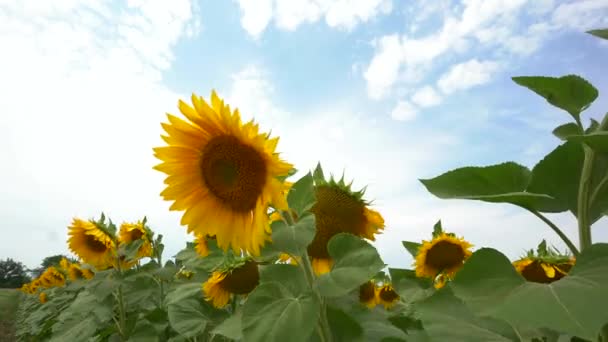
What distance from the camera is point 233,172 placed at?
1.92 m

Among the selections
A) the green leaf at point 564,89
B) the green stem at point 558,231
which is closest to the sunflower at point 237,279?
the green stem at point 558,231

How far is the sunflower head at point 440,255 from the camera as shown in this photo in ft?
11.3

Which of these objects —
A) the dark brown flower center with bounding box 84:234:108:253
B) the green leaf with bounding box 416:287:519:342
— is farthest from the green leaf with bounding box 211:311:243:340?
the dark brown flower center with bounding box 84:234:108:253

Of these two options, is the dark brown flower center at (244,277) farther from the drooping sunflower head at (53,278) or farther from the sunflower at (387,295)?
the drooping sunflower head at (53,278)

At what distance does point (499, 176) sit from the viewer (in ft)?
4.50

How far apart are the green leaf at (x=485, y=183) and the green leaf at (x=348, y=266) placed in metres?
0.30

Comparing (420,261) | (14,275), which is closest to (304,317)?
(420,261)

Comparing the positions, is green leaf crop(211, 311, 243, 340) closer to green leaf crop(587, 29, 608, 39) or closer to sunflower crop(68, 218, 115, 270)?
green leaf crop(587, 29, 608, 39)

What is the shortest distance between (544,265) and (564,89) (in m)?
1.11

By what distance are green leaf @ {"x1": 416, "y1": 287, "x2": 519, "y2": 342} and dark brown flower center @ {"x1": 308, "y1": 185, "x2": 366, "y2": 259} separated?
24.4 inches

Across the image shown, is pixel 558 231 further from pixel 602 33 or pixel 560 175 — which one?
pixel 602 33

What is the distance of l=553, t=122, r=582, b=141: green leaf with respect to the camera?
1.41 metres

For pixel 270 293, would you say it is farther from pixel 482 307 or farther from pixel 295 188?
pixel 482 307

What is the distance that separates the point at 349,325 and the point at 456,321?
12.2 inches
